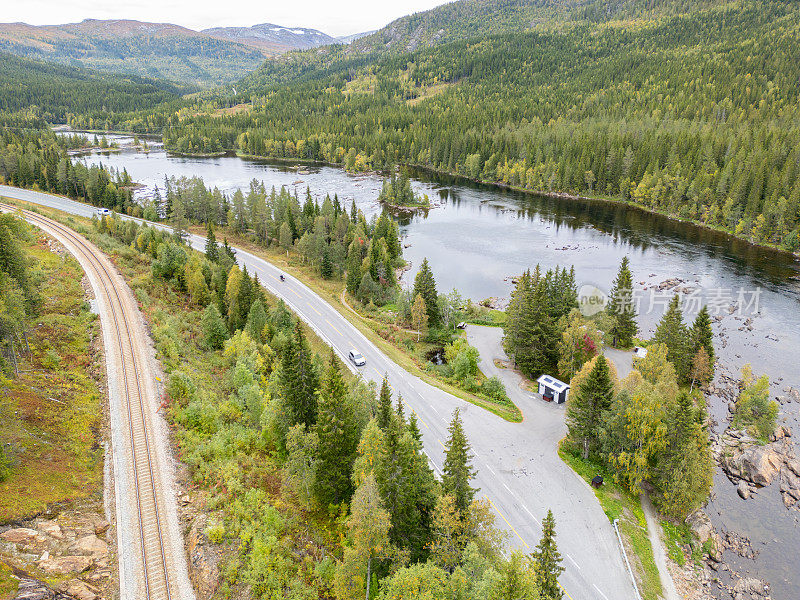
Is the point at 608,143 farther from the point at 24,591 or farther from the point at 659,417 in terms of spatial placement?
the point at 24,591

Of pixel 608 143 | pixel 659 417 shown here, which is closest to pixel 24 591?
pixel 659 417

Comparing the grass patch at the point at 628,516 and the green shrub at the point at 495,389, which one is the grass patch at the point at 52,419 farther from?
the grass patch at the point at 628,516

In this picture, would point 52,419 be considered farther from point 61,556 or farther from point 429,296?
point 429,296

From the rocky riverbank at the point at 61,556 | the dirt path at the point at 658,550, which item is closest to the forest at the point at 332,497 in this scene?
the rocky riverbank at the point at 61,556

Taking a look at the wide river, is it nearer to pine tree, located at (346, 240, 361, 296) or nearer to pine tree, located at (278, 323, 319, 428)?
pine tree, located at (346, 240, 361, 296)

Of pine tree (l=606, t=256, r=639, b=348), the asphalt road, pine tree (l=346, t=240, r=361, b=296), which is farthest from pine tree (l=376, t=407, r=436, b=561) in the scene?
pine tree (l=346, t=240, r=361, b=296)
